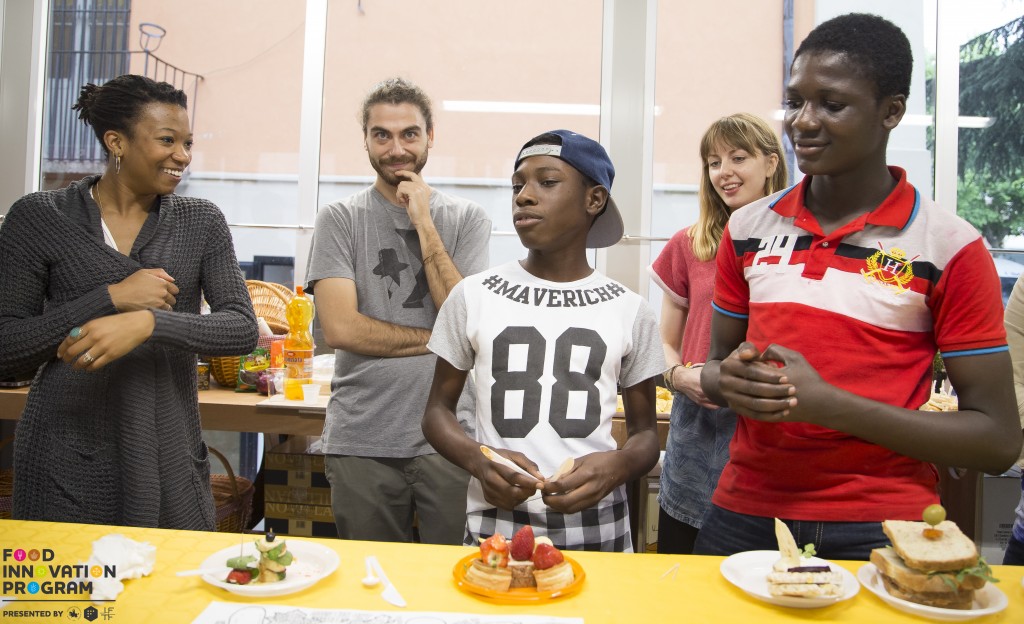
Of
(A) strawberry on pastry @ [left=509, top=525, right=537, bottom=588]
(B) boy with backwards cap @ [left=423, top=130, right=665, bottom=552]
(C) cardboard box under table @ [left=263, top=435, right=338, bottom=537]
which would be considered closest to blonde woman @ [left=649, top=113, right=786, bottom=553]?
(B) boy with backwards cap @ [left=423, top=130, right=665, bottom=552]

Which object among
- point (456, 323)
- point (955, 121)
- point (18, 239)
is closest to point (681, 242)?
point (456, 323)

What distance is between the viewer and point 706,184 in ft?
7.88

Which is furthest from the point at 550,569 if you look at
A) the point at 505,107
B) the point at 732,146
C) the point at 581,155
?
the point at 505,107

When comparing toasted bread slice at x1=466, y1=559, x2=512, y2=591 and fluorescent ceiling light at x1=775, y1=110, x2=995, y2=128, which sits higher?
fluorescent ceiling light at x1=775, y1=110, x2=995, y2=128

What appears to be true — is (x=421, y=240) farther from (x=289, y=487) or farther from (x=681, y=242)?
(x=289, y=487)

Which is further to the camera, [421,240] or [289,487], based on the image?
[289,487]

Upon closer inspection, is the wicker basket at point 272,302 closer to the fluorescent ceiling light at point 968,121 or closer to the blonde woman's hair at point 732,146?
the blonde woman's hair at point 732,146

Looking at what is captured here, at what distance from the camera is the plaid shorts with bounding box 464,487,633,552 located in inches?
62.8

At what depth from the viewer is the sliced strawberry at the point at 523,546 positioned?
1249 millimetres

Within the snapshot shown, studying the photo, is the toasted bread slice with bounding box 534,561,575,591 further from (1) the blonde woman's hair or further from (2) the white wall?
(2) the white wall

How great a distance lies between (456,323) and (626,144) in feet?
9.63

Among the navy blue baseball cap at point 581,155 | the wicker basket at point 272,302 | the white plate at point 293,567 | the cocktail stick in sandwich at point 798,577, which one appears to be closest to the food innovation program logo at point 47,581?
the white plate at point 293,567

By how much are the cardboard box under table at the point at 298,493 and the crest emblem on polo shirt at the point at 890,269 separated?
269 cm

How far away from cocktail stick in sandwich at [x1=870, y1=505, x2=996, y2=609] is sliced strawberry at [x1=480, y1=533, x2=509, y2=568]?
2.02 ft
